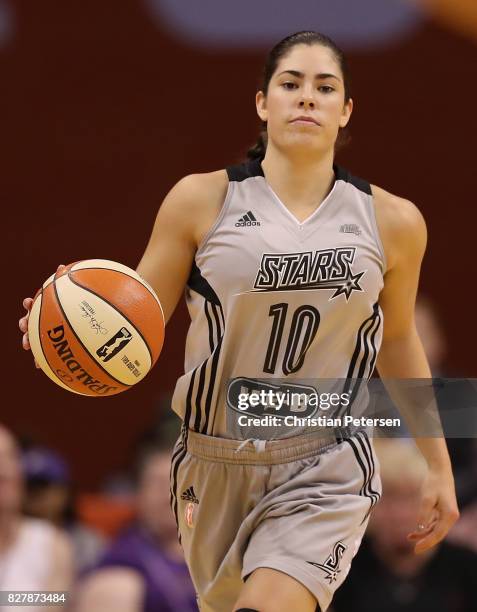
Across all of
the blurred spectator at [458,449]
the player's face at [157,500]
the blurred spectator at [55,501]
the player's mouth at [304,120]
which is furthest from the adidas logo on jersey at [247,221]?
the blurred spectator at [55,501]

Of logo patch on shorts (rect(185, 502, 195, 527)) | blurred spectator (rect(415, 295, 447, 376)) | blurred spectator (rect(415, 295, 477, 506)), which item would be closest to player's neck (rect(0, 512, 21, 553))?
logo patch on shorts (rect(185, 502, 195, 527))

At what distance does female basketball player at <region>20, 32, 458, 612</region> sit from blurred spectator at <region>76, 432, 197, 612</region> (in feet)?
4.63

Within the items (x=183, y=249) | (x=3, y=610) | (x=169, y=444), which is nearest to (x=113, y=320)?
(x=183, y=249)

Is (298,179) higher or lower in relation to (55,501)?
higher

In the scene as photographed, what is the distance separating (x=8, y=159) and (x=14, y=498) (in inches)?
197

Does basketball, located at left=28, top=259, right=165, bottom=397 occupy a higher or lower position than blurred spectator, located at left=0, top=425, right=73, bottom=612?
higher

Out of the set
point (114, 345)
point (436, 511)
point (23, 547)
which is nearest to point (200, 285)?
point (114, 345)

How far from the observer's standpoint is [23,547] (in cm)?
690

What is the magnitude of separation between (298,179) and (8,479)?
269cm

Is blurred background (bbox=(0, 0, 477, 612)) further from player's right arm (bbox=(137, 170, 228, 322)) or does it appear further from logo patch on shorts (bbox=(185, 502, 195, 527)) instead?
player's right arm (bbox=(137, 170, 228, 322))

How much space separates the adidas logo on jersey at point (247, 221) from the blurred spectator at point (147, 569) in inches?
93.8

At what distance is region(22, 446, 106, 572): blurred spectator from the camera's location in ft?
25.8

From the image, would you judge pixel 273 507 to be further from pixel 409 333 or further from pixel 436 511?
pixel 409 333

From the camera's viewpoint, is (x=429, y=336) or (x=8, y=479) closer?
(x=8, y=479)
